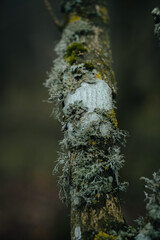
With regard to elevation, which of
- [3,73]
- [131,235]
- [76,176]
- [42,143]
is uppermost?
[3,73]

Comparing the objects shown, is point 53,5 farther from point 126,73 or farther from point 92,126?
point 92,126

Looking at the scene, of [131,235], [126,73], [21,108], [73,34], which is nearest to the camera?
[131,235]

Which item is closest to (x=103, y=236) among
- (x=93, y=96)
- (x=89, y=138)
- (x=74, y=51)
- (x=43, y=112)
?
(x=89, y=138)

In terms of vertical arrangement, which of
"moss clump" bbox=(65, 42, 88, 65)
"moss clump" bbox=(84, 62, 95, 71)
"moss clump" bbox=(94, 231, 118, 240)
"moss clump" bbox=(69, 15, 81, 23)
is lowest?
"moss clump" bbox=(94, 231, 118, 240)

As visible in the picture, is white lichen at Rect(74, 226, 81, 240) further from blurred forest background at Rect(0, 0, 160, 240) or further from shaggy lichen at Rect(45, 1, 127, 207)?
blurred forest background at Rect(0, 0, 160, 240)

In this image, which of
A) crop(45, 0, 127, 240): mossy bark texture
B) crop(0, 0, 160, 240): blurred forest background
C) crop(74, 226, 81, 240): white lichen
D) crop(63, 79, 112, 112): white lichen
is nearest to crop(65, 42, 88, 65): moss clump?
crop(45, 0, 127, 240): mossy bark texture

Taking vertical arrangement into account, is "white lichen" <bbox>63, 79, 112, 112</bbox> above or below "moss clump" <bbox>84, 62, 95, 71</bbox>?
below

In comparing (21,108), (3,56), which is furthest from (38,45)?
(21,108)
